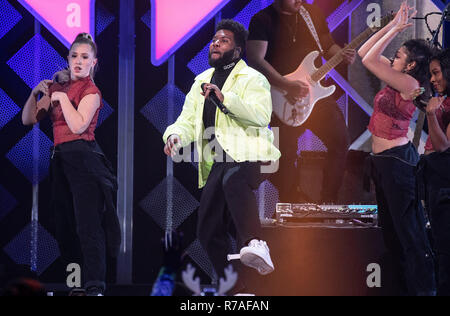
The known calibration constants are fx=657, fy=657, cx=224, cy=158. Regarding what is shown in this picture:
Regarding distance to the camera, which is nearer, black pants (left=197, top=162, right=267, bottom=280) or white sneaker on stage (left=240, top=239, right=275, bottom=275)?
white sneaker on stage (left=240, top=239, right=275, bottom=275)

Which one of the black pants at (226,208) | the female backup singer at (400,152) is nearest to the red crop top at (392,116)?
the female backup singer at (400,152)

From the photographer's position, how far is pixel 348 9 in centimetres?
508

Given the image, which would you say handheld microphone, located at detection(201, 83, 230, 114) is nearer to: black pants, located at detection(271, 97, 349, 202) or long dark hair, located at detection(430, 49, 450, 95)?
black pants, located at detection(271, 97, 349, 202)

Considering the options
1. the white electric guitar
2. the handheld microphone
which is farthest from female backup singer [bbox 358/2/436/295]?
the handheld microphone

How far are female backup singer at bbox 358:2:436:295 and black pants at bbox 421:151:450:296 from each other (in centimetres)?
12

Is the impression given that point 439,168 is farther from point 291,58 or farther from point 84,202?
point 84,202

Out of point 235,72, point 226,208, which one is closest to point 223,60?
point 235,72

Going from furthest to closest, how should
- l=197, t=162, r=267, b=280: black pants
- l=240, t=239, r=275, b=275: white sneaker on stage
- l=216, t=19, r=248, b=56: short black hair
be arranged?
l=216, t=19, r=248, b=56: short black hair → l=197, t=162, r=267, b=280: black pants → l=240, t=239, r=275, b=275: white sneaker on stage

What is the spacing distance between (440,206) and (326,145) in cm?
103

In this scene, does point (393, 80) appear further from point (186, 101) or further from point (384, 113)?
point (186, 101)

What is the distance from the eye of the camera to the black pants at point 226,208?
4.41 meters

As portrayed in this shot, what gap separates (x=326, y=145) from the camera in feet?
16.6

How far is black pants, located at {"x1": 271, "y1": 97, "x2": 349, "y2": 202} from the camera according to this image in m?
5.03

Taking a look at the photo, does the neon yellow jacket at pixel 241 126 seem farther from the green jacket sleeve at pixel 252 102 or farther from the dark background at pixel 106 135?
the dark background at pixel 106 135
